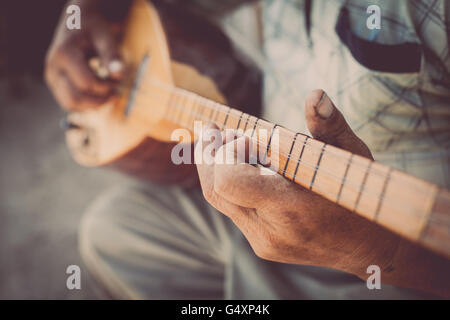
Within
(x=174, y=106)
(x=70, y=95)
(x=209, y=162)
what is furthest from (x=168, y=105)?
(x=70, y=95)

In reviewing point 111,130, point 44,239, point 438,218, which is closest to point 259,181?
point 438,218

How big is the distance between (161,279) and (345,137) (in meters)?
0.50

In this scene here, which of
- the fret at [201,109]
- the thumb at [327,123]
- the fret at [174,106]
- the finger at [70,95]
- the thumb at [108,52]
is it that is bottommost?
the thumb at [327,123]

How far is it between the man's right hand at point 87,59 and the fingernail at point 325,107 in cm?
57

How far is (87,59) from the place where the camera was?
815 mm

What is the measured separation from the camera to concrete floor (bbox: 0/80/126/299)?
3.43 feet

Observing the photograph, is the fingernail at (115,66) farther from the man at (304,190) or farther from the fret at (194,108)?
the fret at (194,108)

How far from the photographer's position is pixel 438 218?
0.26 m

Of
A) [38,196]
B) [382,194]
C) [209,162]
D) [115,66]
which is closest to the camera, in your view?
[382,194]

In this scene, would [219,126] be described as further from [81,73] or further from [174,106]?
[81,73]

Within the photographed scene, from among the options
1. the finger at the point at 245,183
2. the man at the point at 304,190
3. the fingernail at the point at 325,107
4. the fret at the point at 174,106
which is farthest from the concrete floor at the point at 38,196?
the fingernail at the point at 325,107

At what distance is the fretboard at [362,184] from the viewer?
266mm

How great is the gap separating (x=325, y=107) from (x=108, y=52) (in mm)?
625

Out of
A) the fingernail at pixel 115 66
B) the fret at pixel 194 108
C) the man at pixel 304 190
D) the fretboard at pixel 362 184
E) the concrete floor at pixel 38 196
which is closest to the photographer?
the fretboard at pixel 362 184
